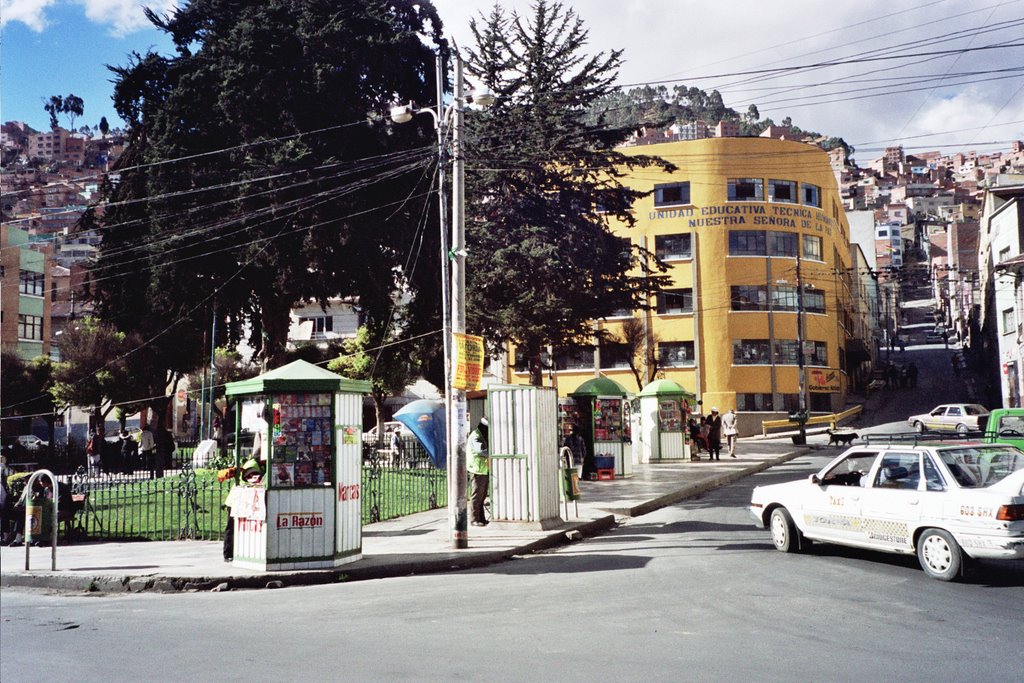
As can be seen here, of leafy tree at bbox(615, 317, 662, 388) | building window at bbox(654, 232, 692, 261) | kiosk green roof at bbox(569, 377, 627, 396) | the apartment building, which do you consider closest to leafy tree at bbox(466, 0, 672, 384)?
kiosk green roof at bbox(569, 377, 627, 396)

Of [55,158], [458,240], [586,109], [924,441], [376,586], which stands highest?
[586,109]

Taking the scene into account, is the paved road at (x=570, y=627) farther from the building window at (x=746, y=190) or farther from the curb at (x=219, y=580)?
the building window at (x=746, y=190)

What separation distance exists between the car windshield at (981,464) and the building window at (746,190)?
49.1 m

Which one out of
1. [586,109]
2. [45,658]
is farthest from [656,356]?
[45,658]

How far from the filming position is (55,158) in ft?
61.9

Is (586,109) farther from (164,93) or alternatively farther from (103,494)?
(103,494)

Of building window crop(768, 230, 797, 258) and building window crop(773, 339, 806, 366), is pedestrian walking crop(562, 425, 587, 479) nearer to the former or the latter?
building window crop(773, 339, 806, 366)

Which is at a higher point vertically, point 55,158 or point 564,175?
point 564,175

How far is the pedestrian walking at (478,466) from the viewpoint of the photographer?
50.8ft

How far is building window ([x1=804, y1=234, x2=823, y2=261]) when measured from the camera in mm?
59531

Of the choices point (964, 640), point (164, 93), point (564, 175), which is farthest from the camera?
point (164, 93)

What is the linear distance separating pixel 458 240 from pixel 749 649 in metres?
8.74

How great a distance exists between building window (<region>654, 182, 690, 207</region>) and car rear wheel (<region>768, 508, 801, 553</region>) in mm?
47974

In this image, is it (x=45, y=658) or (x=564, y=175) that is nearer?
(x=45, y=658)
